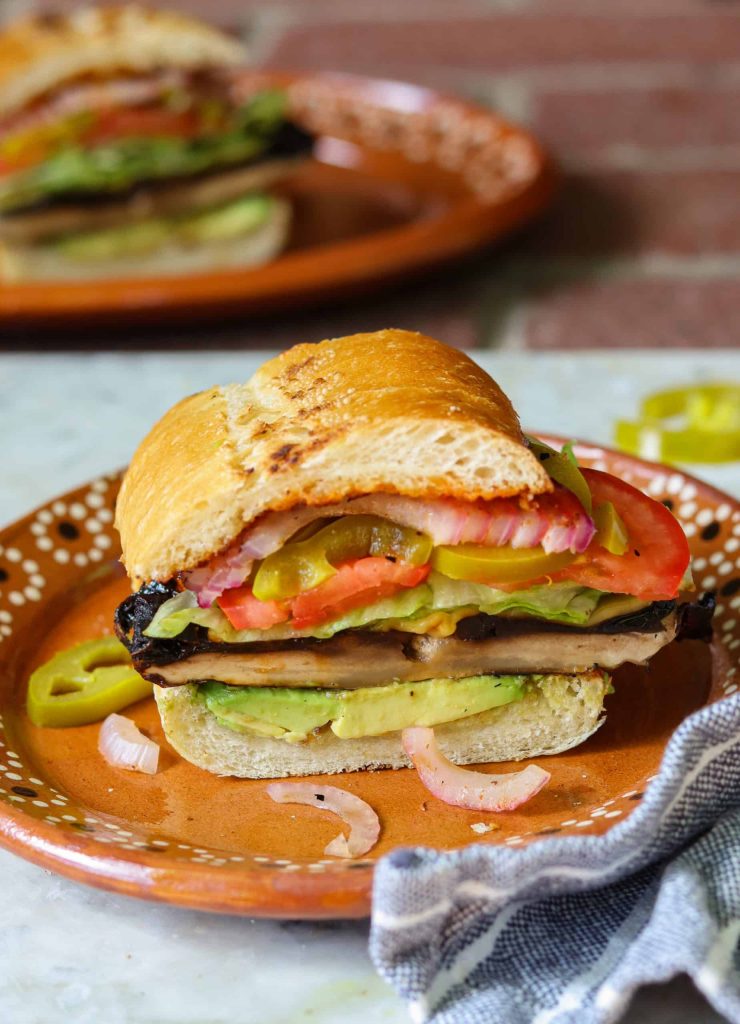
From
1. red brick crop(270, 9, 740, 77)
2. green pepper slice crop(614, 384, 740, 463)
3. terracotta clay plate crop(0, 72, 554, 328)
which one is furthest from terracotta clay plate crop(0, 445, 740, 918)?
red brick crop(270, 9, 740, 77)

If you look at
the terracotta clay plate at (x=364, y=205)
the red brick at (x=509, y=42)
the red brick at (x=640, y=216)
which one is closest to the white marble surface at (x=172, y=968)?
the terracotta clay plate at (x=364, y=205)

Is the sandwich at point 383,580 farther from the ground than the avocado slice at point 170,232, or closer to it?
farther from the ground

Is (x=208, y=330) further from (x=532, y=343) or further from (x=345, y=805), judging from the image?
(x=345, y=805)

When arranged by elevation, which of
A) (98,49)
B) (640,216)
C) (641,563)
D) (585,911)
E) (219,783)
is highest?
(98,49)

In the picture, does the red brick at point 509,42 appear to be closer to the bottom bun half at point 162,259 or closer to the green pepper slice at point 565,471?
the bottom bun half at point 162,259

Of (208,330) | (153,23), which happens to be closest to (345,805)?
(208,330)

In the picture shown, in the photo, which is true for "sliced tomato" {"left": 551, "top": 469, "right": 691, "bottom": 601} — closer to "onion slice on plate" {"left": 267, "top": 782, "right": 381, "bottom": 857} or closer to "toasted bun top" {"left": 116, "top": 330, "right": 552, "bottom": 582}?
"toasted bun top" {"left": 116, "top": 330, "right": 552, "bottom": 582}

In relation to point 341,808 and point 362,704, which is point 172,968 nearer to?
point 341,808

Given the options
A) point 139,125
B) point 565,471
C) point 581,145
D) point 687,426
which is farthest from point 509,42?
point 565,471
